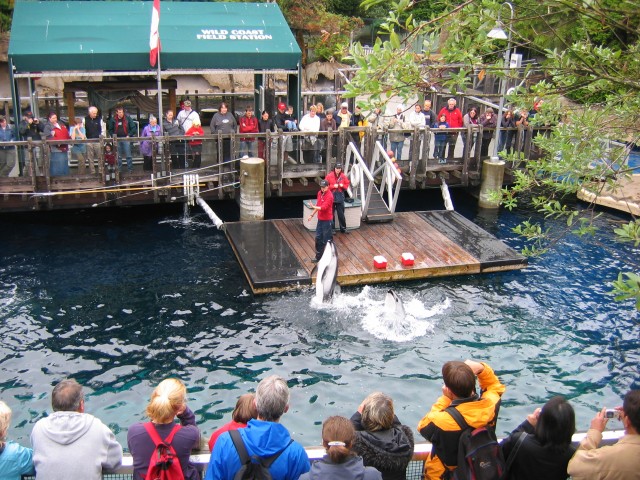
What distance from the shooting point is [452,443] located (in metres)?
5.28

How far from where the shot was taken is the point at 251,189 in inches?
678

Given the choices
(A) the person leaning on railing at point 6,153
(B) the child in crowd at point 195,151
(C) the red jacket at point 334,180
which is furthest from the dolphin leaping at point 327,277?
(A) the person leaning on railing at point 6,153

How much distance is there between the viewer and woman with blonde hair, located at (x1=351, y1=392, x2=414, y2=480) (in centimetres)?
512

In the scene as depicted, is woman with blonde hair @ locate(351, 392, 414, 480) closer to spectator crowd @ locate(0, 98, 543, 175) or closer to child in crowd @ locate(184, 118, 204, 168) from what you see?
spectator crowd @ locate(0, 98, 543, 175)

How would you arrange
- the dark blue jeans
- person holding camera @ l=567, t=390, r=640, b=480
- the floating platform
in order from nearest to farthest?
person holding camera @ l=567, t=390, r=640, b=480 < the floating platform < the dark blue jeans

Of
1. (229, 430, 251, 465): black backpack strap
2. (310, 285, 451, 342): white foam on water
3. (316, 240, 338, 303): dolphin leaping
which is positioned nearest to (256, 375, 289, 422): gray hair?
(229, 430, 251, 465): black backpack strap

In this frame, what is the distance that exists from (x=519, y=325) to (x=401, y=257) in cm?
298

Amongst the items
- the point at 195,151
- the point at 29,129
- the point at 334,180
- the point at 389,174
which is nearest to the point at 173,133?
the point at 195,151

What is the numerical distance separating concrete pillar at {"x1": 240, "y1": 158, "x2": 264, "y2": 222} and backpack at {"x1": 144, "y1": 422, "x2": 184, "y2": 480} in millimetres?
12301

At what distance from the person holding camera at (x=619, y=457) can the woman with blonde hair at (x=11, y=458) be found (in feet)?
11.5

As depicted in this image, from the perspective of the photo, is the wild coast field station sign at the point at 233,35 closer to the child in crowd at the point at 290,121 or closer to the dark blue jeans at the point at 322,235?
the child in crowd at the point at 290,121

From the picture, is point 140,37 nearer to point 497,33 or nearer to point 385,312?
point 497,33

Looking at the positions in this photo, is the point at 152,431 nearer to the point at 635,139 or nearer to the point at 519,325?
the point at 635,139

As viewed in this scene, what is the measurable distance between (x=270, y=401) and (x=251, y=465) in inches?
16.2
